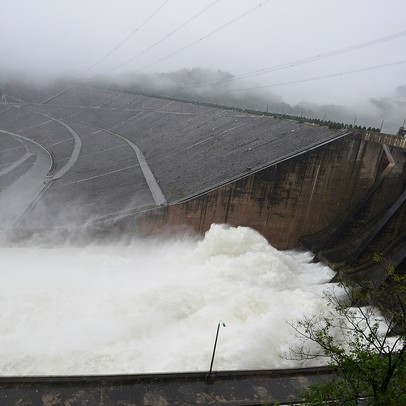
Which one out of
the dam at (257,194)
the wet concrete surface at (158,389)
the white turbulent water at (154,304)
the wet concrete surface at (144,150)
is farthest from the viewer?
the wet concrete surface at (144,150)

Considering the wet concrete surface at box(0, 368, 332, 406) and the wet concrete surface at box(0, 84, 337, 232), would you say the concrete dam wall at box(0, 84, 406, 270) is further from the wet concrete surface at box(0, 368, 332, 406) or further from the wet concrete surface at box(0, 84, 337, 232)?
the wet concrete surface at box(0, 368, 332, 406)

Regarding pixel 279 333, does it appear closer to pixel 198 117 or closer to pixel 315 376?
pixel 315 376

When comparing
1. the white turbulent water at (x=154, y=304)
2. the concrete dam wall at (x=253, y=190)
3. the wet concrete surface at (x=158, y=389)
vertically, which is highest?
the concrete dam wall at (x=253, y=190)

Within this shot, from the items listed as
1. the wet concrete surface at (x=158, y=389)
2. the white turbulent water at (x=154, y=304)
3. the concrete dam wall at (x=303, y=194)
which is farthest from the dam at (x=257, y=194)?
the wet concrete surface at (x=158, y=389)

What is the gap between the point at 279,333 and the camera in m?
14.5

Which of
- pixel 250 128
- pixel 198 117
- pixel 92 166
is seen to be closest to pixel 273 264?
pixel 250 128

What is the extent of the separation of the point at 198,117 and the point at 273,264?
2339 cm

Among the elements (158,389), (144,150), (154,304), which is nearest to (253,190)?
(154,304)

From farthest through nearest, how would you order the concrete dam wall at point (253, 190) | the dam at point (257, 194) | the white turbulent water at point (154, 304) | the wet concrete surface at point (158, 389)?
the concrete dam wall at point (253, 190), the dam at point (257, 194), the white turbulent water at point (154, 304), the wet concrete surface at point (158, 389)

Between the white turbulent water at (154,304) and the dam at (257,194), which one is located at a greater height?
the dam at (257,194)

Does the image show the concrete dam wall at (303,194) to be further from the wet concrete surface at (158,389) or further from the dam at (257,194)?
the wet concrete surface at (158,389)

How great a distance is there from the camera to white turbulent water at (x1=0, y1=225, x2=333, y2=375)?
13.1m

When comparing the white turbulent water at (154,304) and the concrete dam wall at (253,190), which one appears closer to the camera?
the white turbulent water at (154,304)

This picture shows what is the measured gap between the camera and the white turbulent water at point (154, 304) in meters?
13.1
